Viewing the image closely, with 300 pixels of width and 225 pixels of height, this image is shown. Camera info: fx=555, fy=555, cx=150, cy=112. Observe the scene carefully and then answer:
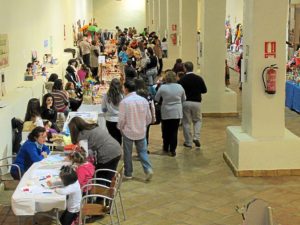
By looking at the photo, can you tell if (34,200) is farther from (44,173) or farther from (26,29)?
(26,29)

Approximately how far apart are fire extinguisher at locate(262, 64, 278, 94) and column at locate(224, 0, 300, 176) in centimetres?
7

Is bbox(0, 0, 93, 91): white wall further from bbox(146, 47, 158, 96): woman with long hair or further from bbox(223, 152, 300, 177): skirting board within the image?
bbox(223, 152, 300, 177): skirting board

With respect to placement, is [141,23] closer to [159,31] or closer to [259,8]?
[159,31]

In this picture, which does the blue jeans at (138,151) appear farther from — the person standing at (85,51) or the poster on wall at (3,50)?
the person standing at (85,51)

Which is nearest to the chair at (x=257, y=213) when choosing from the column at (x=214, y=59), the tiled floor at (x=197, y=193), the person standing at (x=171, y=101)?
the tiled floor at (x=197, y=193)

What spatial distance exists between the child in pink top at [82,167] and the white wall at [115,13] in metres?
31.4

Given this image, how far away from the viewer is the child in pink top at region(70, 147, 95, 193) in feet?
19.9

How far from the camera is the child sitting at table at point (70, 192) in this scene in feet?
18.0

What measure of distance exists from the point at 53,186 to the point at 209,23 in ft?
26.0

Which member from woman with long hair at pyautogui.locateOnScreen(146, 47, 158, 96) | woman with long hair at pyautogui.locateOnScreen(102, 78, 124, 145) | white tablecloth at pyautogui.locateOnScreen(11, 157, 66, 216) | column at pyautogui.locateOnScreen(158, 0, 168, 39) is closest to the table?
woman with long hair at pyautogui.locateOnScreen(146, 47, 158, 96)

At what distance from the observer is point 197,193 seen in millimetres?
7625

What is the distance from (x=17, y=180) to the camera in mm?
6598

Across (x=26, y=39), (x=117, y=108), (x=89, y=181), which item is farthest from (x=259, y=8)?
(x=26, y=39)

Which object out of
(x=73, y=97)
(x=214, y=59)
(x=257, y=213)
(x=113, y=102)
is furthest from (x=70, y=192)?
(x=214, y=59)
